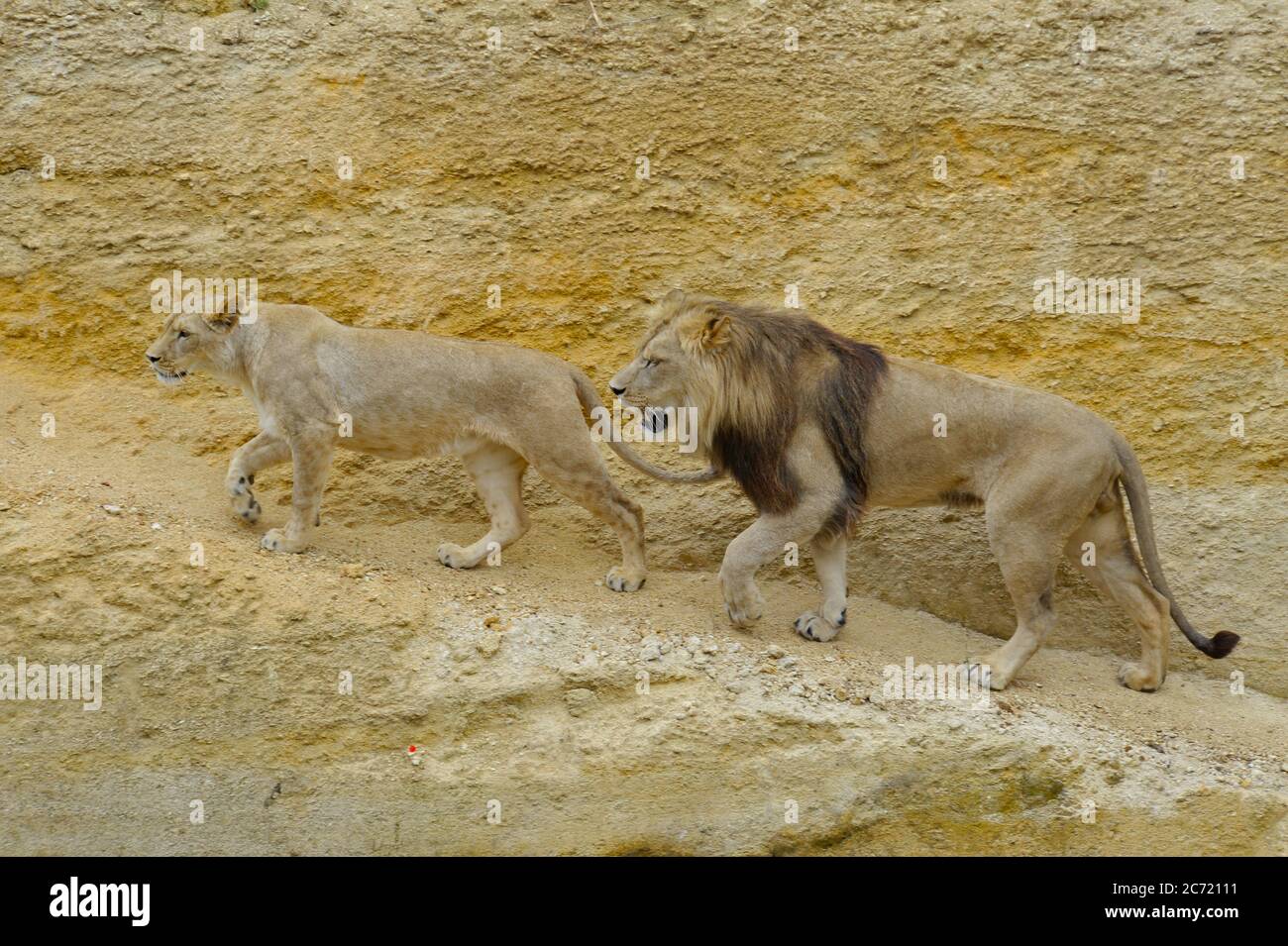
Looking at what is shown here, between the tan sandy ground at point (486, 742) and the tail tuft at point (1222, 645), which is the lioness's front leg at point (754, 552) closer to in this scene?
the tan sandy ground at point (486, 742)

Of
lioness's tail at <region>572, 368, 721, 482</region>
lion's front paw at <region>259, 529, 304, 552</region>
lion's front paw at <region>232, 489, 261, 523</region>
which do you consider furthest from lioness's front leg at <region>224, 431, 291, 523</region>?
lioness's tail at <region>572, 368, 721, 482</region>

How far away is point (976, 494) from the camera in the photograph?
7.63 m

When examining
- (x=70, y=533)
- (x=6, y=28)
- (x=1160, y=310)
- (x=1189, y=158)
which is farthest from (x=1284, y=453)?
(x=6, y=28)

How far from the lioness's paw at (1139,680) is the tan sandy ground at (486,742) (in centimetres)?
42

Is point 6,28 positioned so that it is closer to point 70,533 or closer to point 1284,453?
point 70,533

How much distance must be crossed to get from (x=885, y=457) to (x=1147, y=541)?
1387 mm

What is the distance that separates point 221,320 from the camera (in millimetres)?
7988

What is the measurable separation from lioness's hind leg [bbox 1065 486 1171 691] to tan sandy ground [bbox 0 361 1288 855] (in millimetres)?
465

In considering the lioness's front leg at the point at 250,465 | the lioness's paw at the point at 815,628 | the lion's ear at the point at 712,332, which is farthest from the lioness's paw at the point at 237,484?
the lioness's paw at the point at 815,628

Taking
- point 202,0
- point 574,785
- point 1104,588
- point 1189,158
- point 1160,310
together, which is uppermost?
point 202,0

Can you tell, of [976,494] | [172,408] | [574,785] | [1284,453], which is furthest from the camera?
[172,408]

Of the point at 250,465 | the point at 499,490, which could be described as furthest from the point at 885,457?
the point at 250,465

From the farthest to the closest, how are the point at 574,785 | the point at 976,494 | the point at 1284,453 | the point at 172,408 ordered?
the point at 172,408
the point at 1284,453
the point at 976,494
the point at 574,785

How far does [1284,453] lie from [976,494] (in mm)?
2106
